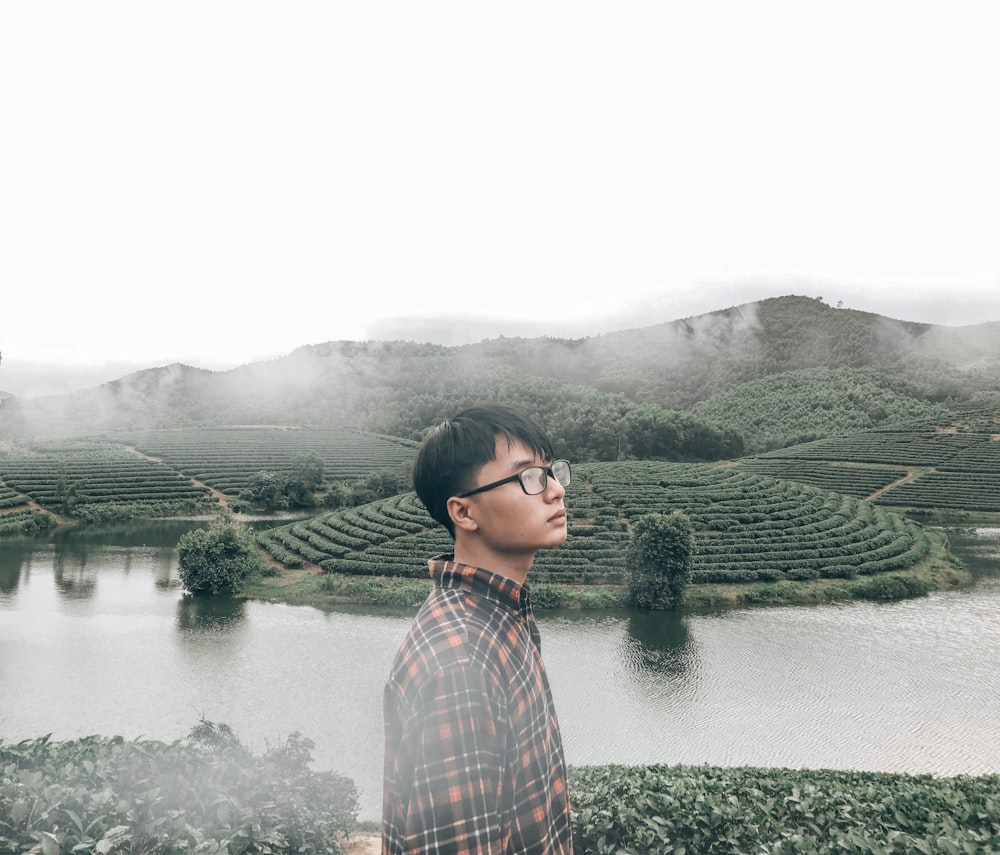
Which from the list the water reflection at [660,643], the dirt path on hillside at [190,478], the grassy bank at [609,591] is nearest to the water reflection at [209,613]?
the grassy bank at [609,591]

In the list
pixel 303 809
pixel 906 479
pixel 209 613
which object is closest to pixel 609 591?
pixel 209 613

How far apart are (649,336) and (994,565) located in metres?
16.8

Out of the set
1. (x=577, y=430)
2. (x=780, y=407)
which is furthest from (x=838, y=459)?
(x=577, y=430)

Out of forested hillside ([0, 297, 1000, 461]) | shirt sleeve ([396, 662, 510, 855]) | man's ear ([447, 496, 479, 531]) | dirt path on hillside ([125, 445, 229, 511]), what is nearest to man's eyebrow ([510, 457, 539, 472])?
man's ear ([447, 496, 479, 531])

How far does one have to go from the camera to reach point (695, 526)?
23.5 metres

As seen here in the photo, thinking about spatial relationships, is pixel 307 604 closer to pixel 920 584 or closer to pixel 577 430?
pixel 577 430

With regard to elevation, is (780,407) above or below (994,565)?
above

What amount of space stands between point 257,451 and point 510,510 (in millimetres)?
36890

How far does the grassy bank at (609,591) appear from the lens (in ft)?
60.5

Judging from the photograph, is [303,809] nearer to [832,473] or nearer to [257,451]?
[832,473]

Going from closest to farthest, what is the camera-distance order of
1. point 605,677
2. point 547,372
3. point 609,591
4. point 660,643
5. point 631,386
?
point 605,677
point 660,643
point 609,591
point 547,372
point 631,386

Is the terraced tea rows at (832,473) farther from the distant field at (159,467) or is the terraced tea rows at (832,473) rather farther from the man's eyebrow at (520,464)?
the man's eyebrow at (520,464)

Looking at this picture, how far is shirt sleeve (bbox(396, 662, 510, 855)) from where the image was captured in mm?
1032

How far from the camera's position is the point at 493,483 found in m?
1.38
